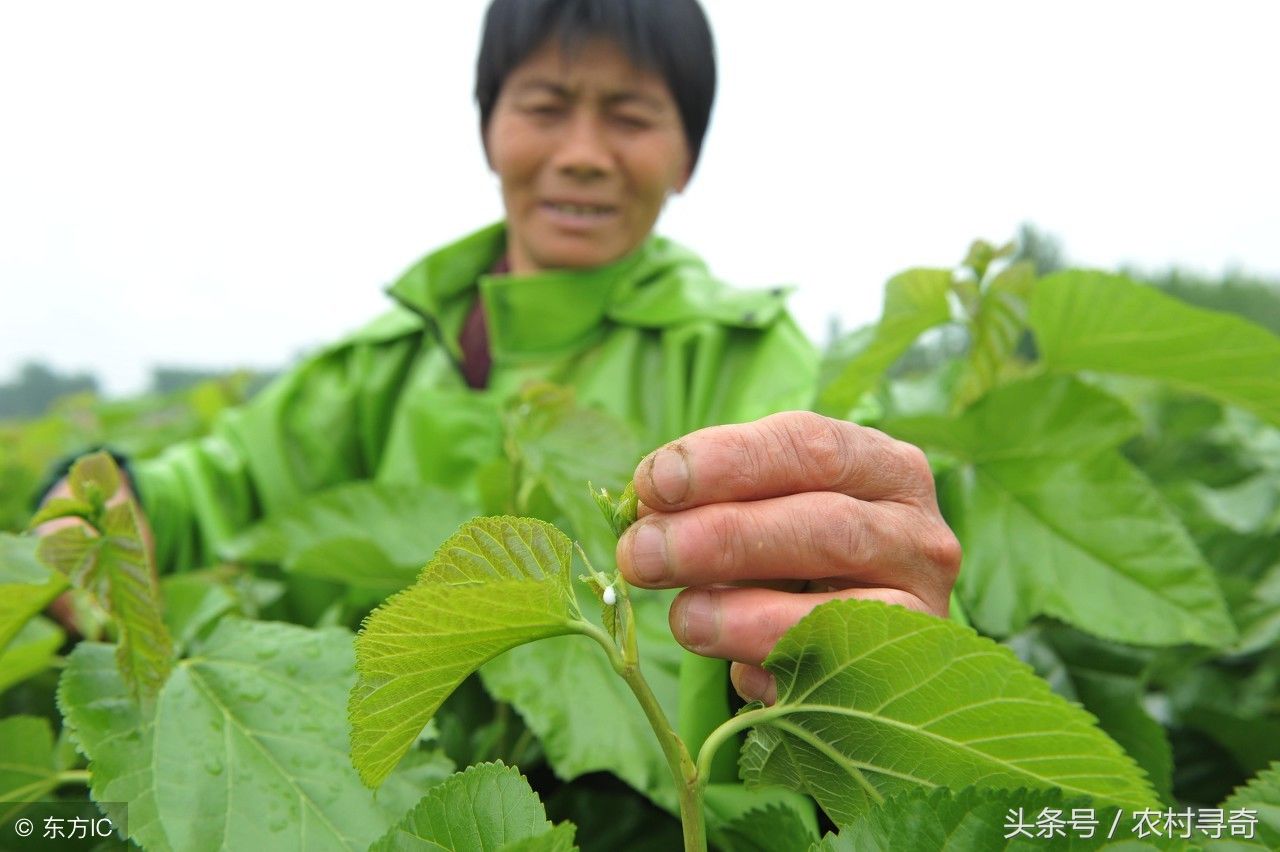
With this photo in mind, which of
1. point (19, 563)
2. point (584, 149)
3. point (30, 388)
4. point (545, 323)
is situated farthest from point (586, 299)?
point (30, 388)

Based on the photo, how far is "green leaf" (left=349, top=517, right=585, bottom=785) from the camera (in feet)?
1.29

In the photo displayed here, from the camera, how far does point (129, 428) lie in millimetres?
2766

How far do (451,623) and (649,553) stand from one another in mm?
105

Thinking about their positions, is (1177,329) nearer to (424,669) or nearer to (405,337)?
(424,669)

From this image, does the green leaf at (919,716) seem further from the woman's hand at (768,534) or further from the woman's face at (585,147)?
the woman's face at (585,147)

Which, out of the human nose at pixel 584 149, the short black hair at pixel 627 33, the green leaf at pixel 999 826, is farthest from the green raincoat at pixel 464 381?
the green leaf at pixel 999 826

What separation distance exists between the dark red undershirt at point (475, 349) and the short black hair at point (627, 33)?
33 cm

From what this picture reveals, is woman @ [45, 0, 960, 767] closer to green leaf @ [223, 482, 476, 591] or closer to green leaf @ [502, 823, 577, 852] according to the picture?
green leaf @ [223, 482, 476, 591]

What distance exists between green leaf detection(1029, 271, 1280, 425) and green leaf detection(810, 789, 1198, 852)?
1.80ft

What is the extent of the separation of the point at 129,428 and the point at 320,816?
8.50 ft

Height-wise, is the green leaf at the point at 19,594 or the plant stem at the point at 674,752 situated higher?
the plant stem at the point at 674,752

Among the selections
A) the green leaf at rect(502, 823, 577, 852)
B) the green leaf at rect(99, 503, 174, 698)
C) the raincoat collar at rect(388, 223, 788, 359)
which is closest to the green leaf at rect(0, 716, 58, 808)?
the green leaf at rect(99, 503, 174, 698)

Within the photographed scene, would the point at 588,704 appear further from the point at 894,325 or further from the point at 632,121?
the point at 632,121

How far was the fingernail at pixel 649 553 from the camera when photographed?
0.46 m
